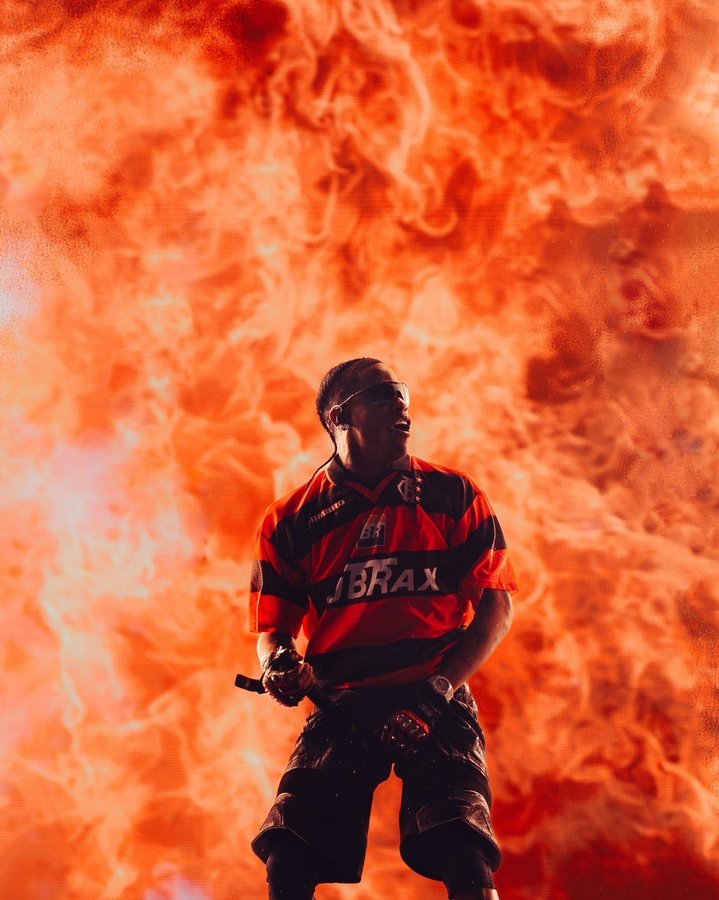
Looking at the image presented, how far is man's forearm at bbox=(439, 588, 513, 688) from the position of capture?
2254mm

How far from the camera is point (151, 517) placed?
10.4 ft

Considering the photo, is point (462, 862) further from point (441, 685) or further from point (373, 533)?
point (373, 533)

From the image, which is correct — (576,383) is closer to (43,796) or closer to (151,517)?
(151,517)

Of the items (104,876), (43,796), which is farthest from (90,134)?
(104,876)

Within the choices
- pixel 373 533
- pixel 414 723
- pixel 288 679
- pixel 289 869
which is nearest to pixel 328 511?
pixel 373 533

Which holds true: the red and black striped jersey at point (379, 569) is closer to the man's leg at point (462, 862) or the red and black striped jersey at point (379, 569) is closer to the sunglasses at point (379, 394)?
the sunglasses at point (379, 394)

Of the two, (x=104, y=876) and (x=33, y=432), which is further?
(x=33, y=432)

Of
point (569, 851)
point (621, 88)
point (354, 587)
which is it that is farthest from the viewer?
point (621, 88)

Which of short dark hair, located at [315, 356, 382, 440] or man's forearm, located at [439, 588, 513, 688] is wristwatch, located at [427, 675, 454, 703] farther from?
short dark hair, located at [315, 356, 382, 440]

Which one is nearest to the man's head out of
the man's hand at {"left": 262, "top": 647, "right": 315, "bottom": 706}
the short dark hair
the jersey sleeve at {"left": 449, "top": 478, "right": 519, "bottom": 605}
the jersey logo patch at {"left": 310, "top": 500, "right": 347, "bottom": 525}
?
the short dark hair

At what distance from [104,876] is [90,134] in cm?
264

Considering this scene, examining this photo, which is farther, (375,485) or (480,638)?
(375,485)

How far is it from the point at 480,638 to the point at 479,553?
0.76ft

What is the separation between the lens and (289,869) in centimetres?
205
